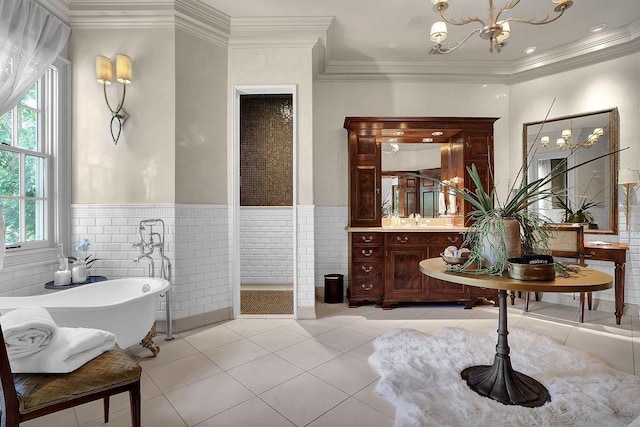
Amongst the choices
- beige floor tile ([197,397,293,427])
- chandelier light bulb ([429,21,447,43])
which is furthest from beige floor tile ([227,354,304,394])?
chandelier light bulb ([429,21,447,43])

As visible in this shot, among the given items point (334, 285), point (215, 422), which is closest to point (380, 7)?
point (334, 285)

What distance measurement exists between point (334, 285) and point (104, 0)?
13.5ft

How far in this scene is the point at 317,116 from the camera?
461 centimetres

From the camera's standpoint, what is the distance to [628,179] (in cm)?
357

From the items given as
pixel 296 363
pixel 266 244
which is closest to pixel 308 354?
pixel 296 363

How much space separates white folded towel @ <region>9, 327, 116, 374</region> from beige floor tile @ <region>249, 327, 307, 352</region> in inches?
61.3

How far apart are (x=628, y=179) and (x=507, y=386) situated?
10.5 feet

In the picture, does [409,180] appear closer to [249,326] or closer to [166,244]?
[249,326]

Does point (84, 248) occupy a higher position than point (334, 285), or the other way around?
point (84, 248)

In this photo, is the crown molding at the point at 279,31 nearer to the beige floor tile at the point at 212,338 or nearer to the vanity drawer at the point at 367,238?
the vanity drawer at the point at 367,238

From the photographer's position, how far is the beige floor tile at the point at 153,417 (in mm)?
1825

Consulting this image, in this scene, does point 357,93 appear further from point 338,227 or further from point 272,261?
point 272,261

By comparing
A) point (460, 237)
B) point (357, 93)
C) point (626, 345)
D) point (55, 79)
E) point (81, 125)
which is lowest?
point (626, 345)

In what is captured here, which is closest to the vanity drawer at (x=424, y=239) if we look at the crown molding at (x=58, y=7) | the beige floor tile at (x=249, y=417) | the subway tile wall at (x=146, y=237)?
the subway tile wall at (x=146, y=237)
